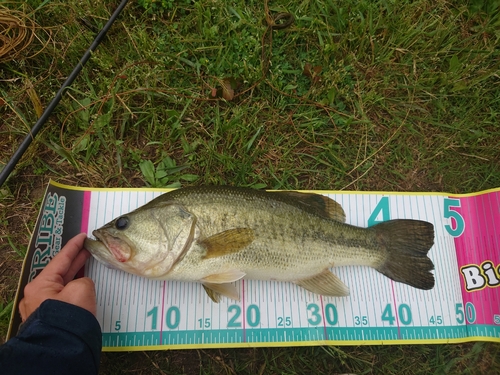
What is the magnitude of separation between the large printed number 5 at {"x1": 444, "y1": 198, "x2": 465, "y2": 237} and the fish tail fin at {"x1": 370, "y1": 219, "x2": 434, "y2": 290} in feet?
1.46

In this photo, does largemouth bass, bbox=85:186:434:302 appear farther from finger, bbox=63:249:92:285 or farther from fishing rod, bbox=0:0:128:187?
fishing rod, bbox=0:0:128:187

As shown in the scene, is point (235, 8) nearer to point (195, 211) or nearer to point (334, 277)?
point (195, 211)

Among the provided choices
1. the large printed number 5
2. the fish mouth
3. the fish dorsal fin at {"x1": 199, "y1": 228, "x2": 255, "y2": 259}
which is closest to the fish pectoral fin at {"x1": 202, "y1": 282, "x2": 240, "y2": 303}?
the fish dorsal fin at {"x1": 199, "y1": 228, "x2": 255, "y2": 259}

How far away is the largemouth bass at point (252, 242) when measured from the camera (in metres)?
2.42

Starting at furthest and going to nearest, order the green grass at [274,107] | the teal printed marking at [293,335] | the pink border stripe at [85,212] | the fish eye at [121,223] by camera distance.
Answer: the green grass at [274,107] < the pink border stripe at [85,212] < the teal printed marking at [293,335] < the fish eye at [121,223]

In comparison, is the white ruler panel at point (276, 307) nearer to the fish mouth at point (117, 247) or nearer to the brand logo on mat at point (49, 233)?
the brand logo on mat at point (49, 233)

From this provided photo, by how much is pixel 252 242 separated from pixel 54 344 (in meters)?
1.42

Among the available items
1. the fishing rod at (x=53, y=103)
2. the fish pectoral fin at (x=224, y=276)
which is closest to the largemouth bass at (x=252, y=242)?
the fish pectoral fin at (x=224, y=276)

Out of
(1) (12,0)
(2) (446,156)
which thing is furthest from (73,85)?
(2) (446,156)

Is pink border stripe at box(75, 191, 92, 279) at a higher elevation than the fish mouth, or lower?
higher

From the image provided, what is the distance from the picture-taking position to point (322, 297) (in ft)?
9.71

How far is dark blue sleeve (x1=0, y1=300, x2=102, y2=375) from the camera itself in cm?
190

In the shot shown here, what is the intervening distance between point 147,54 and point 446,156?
3148 mm

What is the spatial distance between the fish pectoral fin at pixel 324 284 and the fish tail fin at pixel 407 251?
1.24ft
